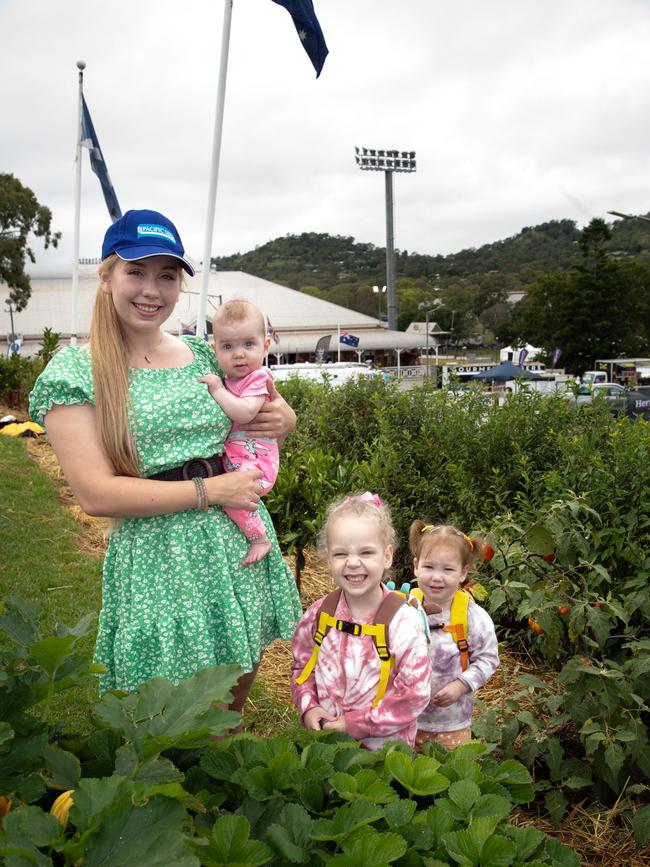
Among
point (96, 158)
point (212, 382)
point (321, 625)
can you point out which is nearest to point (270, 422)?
point (212, 382)

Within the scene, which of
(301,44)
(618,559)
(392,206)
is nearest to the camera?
(618,559)

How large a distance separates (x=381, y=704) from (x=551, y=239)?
10609cm

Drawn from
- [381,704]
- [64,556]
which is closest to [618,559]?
[381,704]

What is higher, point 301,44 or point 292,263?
point 292,263

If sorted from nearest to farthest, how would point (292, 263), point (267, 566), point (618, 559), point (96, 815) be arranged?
point (96, 815) → point (267, 566) → point (618, 559) → point (292, 263)

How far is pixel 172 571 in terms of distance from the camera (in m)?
2.15

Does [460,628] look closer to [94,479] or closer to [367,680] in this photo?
[367,680]

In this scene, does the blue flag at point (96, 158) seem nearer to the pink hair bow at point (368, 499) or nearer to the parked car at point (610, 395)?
the parked car at point (610, 395)

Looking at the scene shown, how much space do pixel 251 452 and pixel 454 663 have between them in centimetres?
98

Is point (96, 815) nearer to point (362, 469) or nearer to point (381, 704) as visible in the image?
point (381, 704)

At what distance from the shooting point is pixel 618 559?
3324 millimetres

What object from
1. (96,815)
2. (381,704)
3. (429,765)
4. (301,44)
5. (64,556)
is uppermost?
(301,44)

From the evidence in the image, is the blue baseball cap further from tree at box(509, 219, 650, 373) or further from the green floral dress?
tree at box(509, 219, 650, 373)

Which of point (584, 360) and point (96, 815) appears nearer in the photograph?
point (96, 815)
